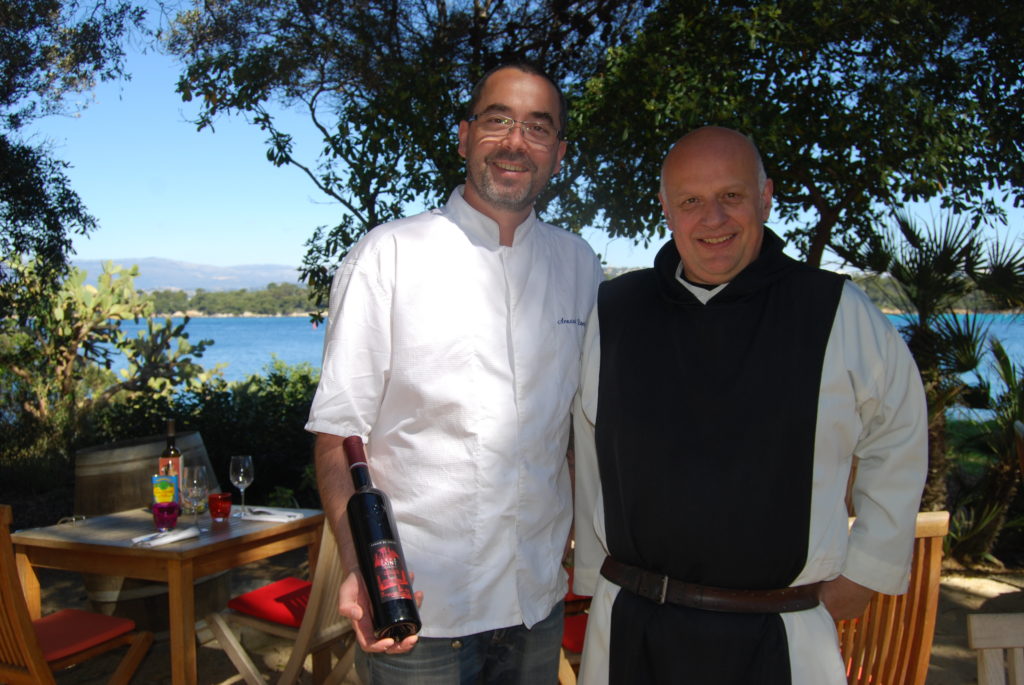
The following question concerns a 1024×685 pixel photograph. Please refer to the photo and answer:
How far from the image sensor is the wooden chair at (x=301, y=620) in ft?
11.1

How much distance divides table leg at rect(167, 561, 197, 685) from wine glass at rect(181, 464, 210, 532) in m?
0.65

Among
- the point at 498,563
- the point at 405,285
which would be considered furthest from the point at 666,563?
the point at 405,285

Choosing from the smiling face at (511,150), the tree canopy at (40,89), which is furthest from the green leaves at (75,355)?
the smiling face at (511,150)

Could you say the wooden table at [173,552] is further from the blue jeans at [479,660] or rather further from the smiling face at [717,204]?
the smiling face at [717,204]

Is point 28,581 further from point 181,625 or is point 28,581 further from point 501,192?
point 501,192

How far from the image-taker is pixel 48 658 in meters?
3.27

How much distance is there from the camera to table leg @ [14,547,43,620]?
3744 mm

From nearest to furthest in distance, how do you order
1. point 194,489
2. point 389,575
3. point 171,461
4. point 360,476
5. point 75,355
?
1. point 389,575
2. point 360,476
3. point 194,489
4. point 171,461
5. point 75,355

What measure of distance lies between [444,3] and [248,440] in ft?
14.4

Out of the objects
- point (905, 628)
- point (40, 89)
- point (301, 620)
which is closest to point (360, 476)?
point (905, 628)

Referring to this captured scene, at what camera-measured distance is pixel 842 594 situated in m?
1.80

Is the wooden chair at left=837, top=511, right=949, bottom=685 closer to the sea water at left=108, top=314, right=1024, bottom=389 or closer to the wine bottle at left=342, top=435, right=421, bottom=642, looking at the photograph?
the wine bottle at left=342, top=435, right=421, bottom=642

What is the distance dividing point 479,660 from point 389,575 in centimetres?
54

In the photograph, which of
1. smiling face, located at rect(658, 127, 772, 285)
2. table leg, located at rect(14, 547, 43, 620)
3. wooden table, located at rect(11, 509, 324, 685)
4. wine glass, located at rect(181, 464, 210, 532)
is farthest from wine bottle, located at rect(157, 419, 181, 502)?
smiling face, located at rect(658, 127, 772, 285)
